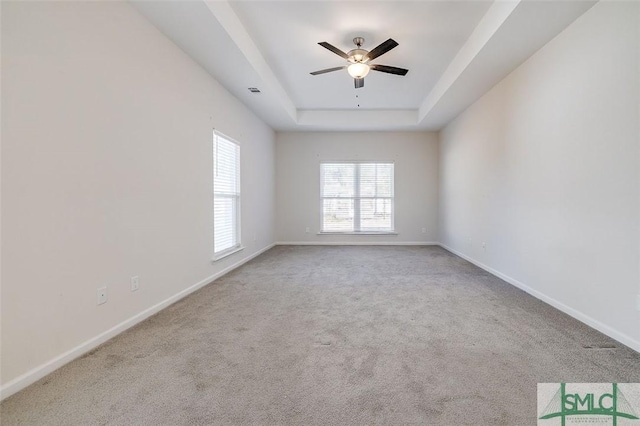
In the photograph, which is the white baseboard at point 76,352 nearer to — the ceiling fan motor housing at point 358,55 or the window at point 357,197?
the ceiling fan motor housing at point 358,55

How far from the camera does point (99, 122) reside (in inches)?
81.3

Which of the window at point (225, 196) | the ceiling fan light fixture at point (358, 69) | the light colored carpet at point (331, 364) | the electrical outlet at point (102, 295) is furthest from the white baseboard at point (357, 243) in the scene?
the electrical outlet at point (102, 295)

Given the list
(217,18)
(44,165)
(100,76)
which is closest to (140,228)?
(44,165)

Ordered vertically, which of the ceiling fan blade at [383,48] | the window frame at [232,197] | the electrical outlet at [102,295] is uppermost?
the ceiling fan blade at [383,48]

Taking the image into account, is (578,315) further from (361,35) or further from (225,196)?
(225,196)

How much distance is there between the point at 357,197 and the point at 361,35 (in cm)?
402

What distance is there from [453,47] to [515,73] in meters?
0.80

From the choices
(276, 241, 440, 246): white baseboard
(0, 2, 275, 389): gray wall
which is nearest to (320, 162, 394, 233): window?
(276, 241, 440, 246): white baseboard

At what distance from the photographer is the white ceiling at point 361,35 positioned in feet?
8.30

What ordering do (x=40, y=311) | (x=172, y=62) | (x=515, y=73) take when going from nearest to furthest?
1. (x=40, y=311)
2. (x=172, y=62)
3. (x=515, y=73)

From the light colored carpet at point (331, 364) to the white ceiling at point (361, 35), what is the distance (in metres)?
2.63

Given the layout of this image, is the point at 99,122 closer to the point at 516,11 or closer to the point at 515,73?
the point at 516,11

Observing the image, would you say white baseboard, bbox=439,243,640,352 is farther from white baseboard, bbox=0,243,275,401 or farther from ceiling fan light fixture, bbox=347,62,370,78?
white baseboard, bbox=0,243,275,401

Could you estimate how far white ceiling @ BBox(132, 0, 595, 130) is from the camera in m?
2.53
